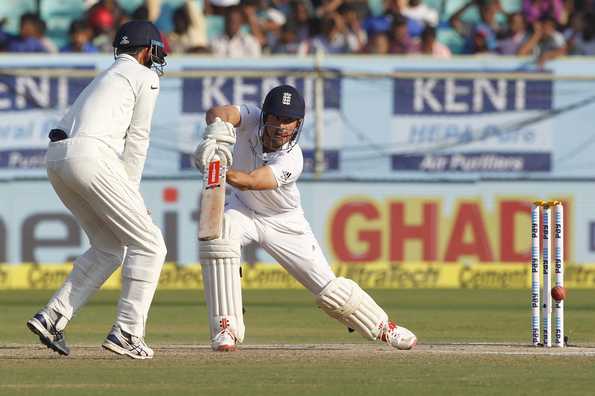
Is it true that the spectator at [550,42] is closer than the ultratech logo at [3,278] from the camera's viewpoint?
No

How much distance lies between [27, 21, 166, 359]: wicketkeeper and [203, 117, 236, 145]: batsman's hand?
43cm

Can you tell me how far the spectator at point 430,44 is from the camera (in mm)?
18188

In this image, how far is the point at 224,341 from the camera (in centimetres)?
902

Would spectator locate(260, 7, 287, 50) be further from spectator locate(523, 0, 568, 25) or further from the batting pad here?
the batting pad

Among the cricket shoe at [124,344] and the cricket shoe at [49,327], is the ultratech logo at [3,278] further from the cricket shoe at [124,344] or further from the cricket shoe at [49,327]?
Result: the cricket shoe at [124,344]

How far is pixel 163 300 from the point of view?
1480 centimetres

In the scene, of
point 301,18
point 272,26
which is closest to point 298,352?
point 272,26

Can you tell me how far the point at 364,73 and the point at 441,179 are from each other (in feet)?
4.73

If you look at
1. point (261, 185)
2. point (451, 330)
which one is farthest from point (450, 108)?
point (261, 185)

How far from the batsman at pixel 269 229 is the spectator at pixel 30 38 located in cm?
896

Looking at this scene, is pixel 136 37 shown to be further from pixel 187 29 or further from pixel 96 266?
pixel 187 29

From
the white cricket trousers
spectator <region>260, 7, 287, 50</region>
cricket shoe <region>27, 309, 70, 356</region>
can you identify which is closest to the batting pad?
the white cricket trousers

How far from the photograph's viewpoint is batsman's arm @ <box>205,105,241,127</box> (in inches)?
348

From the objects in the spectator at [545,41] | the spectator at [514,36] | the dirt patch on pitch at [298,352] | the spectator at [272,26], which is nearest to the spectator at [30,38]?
the spectator at [272,26]
